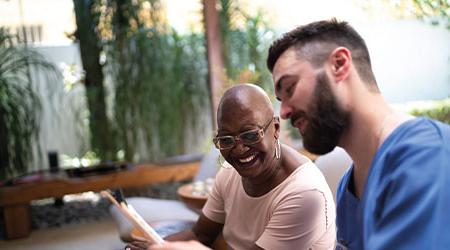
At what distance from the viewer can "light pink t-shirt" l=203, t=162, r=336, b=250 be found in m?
1.43

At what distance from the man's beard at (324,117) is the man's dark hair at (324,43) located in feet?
0.17

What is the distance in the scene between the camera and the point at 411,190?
798 mm

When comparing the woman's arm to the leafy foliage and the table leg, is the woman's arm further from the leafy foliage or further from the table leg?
the leafy foliage

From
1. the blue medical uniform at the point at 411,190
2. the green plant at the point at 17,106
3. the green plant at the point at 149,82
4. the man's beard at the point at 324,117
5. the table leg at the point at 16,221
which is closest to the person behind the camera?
the blue medical uniform at the point at 411,190

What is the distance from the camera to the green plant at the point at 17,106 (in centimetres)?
426

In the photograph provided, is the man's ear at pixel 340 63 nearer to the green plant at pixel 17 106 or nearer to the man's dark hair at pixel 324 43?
the man's dark hair at pixel 324 43

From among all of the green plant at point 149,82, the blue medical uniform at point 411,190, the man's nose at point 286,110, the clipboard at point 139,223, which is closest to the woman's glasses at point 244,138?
the clipboard at point 139,223

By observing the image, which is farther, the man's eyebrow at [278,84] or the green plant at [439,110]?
the green plant at [439,110]

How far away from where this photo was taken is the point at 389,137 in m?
0.90

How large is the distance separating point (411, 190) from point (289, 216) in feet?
2.16

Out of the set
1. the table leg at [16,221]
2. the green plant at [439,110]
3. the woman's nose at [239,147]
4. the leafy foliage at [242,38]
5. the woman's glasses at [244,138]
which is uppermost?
the leafy foliage at [242,38]

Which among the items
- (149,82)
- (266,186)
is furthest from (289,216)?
(149,82)

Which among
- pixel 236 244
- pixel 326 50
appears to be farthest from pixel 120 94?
pixel 326 50

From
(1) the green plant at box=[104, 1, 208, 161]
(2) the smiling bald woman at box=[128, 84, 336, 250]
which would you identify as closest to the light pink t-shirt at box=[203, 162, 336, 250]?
(2) the smiling bald woman at box=[128, 84, 336, 250]
